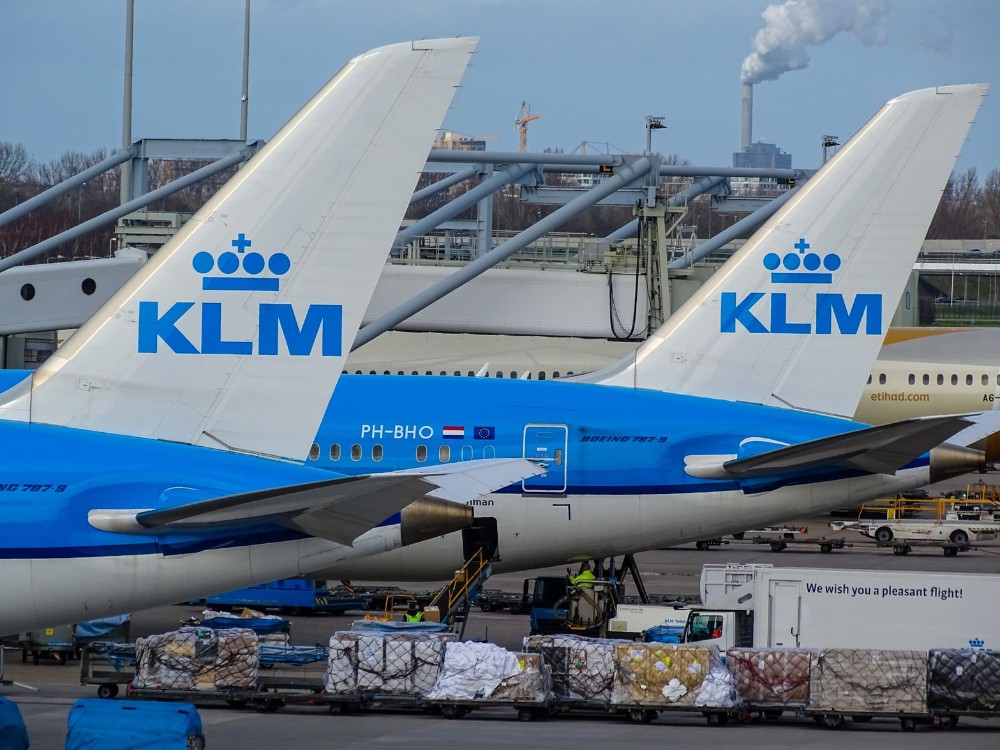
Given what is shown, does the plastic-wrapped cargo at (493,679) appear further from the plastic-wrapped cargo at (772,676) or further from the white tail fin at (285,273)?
the white tail fin at (285,273)

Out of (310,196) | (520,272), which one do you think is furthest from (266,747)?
(520,272)

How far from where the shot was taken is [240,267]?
14898 mm

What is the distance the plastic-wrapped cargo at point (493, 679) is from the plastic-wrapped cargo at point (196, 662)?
110 inches

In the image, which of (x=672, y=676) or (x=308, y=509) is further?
(x=672, y=676)

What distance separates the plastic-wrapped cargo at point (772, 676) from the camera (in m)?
21.5

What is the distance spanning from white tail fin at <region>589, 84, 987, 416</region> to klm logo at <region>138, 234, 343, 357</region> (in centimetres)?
1281

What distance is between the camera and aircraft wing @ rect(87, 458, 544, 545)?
13352mm

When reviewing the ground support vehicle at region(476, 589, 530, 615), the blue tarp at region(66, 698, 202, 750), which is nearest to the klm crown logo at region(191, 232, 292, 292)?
the blue tarp at region(66, 698, 202, 750)

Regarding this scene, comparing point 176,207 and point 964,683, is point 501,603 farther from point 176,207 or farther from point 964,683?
point 176,207

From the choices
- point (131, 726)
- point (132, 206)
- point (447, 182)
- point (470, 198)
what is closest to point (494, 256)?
point (470, 198)

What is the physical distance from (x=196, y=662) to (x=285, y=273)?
29.0 ft

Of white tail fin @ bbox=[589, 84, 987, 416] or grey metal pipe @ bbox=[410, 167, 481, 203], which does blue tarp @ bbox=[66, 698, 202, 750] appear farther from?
grey metal pipe @ bbox=[410, 167, 481, 203]

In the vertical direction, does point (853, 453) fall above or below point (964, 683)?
above

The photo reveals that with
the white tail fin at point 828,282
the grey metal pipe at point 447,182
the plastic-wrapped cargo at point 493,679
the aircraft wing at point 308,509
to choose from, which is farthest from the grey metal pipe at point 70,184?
the aircraft wing at point 308,509
